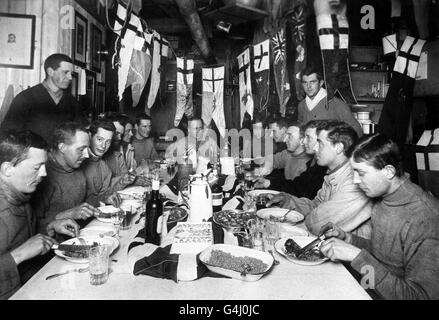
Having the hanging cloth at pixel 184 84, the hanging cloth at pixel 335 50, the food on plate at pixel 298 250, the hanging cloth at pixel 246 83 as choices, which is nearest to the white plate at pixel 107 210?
the food on plate at pixel 298 250

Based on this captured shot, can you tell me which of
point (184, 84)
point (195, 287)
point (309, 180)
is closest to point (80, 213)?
point (195, 287)

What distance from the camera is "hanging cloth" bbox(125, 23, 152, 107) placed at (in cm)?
379

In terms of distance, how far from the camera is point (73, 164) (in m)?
2.29

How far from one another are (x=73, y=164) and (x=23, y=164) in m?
0.72

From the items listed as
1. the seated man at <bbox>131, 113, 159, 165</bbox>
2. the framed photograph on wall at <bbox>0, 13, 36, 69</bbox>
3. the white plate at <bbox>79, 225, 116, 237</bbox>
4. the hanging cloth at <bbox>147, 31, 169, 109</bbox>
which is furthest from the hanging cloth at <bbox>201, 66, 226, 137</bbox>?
the white plate at <bbox>79, 225, 116, 237</bbox>

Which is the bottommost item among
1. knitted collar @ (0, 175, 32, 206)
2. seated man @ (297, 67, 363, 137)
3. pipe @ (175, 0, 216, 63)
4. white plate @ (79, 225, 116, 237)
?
white plate @ (79, 225, 116, 237)

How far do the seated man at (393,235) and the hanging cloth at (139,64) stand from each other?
2.99m

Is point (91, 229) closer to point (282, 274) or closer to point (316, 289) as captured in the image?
point (282, 274)

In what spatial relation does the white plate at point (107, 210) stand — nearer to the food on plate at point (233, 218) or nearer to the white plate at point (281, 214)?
the food on plate at point (233, 218)

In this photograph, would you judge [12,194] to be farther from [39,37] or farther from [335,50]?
[335,50]

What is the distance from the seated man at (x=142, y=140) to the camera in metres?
4.65

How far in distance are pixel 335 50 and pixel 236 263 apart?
2601mm

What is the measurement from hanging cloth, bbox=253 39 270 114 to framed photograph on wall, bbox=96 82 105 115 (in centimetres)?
234

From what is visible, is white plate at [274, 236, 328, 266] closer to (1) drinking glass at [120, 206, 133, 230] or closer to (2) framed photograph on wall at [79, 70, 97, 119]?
(1) drinking glass at [120, 206, 133, 230]
